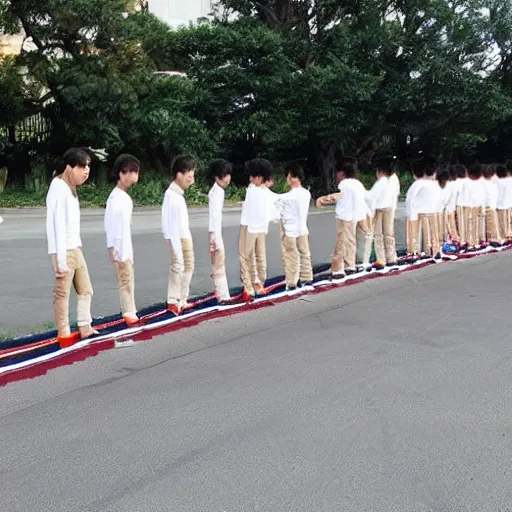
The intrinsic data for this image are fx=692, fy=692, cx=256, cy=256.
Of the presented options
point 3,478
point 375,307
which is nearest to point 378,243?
point 375,307

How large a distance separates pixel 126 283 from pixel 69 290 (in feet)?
2.14

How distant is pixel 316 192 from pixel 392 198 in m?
18.4

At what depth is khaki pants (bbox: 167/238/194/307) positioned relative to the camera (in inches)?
274

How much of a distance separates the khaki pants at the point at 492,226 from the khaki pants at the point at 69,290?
9330 mm

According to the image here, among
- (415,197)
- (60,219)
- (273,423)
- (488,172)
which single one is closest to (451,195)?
(488,172)

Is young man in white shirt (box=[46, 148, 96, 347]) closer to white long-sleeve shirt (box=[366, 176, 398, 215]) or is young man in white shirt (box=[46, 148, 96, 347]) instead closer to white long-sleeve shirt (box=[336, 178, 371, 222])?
white long-sleeve shirt (box=[336, 178, 371, 222])

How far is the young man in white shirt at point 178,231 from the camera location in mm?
6844

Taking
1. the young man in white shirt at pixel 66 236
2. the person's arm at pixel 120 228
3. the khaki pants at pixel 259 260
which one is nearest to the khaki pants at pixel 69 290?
the young man in white shirt at pixel 66 236

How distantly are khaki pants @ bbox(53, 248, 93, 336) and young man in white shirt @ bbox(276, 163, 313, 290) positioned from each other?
3102 mm

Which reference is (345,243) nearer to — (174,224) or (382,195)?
(382,195)

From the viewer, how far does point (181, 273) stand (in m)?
7.01

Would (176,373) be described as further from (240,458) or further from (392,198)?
(392,198)

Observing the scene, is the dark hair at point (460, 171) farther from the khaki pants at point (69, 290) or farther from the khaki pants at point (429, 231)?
the khaki pants at point (69, 290)

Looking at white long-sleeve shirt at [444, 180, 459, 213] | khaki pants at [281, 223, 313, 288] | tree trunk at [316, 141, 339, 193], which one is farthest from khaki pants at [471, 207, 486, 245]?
tree trunk at [316, 141, 339, 193]
